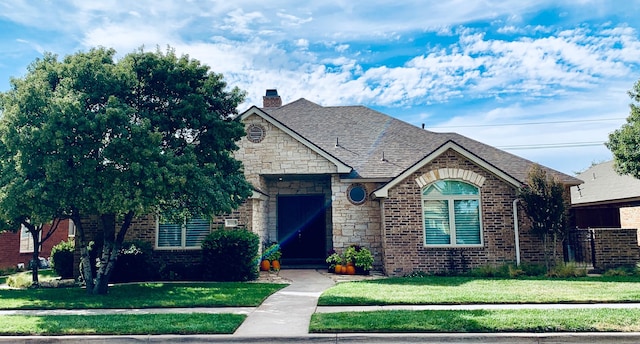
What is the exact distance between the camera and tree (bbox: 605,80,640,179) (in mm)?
14758

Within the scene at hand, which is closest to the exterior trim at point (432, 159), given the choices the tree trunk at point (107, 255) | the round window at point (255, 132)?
the round window at point (255, 132)

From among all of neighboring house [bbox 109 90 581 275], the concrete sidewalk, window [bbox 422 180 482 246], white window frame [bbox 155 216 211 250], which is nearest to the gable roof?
neighboring house [bbox 109 90 581 275]

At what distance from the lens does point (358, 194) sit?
52.7 ft

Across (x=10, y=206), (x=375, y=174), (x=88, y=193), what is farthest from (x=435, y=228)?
(x=10, y=206)

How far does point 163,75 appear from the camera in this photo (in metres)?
11.3

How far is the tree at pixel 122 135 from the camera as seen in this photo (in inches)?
386

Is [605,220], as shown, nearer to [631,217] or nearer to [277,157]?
[631,217]

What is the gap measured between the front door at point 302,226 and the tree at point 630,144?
10.3 m

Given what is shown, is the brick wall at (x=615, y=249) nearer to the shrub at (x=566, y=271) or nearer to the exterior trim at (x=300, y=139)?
the shrub at (x=566, y=271)

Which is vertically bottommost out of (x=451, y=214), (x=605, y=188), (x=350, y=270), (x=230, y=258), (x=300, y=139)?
(x=350, y=270)

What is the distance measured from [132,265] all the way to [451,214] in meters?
9.95

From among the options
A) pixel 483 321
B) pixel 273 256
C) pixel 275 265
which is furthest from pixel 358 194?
pixel 483 321

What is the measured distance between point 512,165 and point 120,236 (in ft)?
44.6

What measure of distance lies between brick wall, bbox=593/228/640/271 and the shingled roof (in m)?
2.22
